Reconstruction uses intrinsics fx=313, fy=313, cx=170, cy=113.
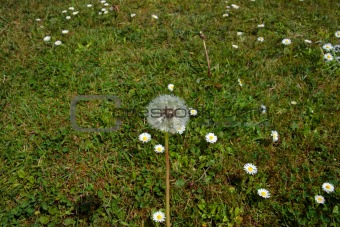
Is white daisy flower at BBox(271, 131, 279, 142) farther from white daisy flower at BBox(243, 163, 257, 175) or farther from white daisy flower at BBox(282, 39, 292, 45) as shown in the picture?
white daisy flower at BBox(282, 39, 292, 45)

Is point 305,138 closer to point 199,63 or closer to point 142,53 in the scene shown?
point 199,63

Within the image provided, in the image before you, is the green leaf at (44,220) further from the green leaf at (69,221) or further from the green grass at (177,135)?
the green leaf at (69,221)

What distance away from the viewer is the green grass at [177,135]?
2.29 metres

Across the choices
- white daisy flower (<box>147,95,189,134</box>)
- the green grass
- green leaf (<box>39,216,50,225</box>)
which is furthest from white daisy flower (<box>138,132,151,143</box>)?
green leaf (<box>39,216,50,225</box>)

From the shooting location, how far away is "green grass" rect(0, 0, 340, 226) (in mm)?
2285

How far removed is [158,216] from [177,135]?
765 mm

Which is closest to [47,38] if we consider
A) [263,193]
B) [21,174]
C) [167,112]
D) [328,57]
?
[21,174]

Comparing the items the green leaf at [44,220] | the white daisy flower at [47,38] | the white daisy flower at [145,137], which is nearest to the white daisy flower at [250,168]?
the white daisy flower at [145,137]

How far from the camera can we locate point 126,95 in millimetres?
3191

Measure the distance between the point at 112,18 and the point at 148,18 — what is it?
0.51m

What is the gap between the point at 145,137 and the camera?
2.71m

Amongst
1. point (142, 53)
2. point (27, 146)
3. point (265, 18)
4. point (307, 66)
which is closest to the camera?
point (27, 146)

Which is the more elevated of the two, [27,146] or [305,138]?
[305,138]

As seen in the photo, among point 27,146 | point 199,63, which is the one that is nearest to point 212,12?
point 199,63
